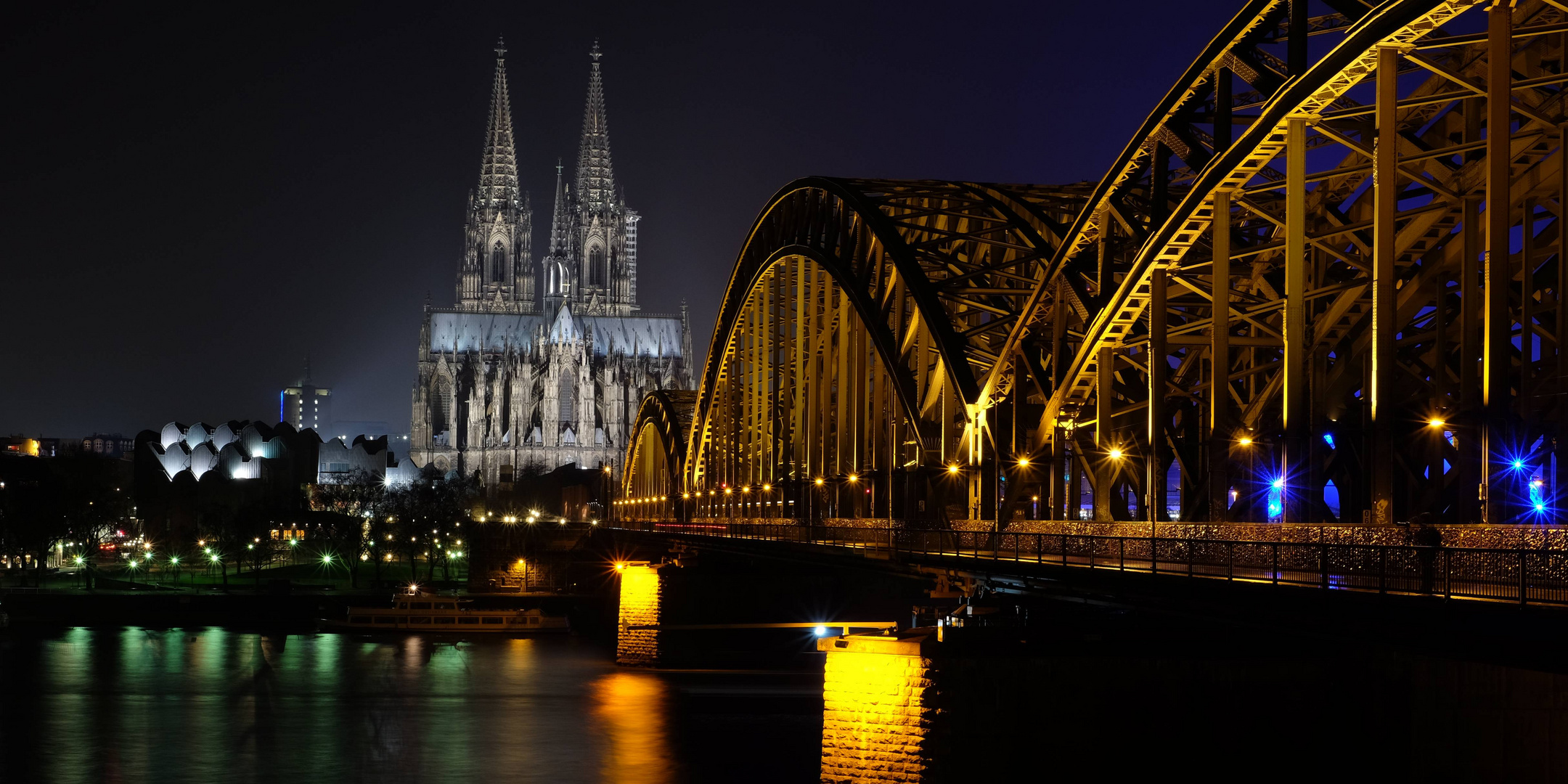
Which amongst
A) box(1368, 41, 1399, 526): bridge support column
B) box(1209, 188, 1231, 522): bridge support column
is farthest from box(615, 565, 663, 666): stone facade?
box(1368, 41, 1399, 526): bridge support column

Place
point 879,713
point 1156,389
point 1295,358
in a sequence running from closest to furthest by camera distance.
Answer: point 1295,358 → point 879,713 → point 1156,389

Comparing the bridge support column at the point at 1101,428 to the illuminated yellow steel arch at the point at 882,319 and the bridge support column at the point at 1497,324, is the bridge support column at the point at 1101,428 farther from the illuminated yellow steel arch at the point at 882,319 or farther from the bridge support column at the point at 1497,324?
the bridge support column at the point at 1497,324

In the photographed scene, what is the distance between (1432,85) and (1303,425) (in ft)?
32.7

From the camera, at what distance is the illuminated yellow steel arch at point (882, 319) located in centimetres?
4784

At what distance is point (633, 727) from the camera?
53.2 meters

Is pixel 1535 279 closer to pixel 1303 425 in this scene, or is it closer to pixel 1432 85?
pixel 1432 85

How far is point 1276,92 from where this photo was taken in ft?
97.3

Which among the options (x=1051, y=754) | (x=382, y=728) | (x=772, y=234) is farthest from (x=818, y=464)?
(x=1051, y=754)

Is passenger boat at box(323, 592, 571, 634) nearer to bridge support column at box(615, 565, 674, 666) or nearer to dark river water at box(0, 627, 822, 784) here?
dark river water at box(0, 627, 822, 784)

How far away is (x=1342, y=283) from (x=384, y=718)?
115 ft

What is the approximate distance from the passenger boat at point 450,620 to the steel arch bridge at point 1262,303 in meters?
38.4

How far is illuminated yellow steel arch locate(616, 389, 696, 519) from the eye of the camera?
10512 cm

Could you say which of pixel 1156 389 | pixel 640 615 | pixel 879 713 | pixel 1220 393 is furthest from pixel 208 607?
pixel 1220 393

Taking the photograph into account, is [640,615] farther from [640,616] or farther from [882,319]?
[882,319]
